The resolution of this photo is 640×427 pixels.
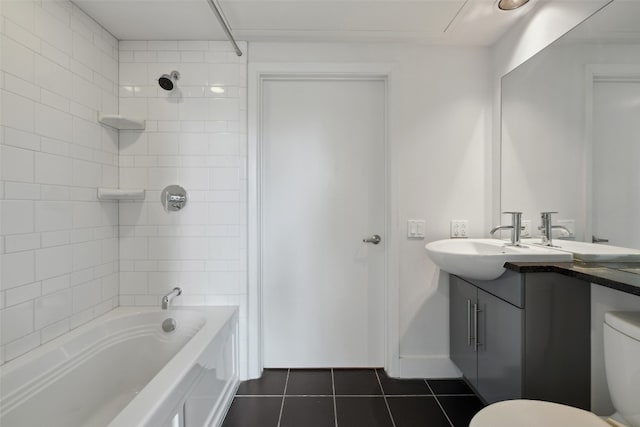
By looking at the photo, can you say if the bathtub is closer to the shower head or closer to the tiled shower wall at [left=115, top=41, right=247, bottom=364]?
the tiled shower wall at [left=115, top=41, right=247, bottom=364]

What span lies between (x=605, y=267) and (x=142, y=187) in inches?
100

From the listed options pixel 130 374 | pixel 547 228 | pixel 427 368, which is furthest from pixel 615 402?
pixel 130 374

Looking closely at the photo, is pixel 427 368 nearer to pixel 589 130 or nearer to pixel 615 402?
pixel 615 402

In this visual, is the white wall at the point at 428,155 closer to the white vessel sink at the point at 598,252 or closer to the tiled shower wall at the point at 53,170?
the white vessel sink at the point at 598,252

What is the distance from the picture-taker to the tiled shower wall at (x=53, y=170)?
4.15 feet

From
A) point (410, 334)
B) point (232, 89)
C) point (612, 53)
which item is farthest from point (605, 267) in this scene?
point (232, 89)

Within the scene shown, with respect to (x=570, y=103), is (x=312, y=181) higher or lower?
lower

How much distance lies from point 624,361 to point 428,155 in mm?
1369

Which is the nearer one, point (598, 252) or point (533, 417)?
point (533, 417)

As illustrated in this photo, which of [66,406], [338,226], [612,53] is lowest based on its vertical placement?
[66,406]

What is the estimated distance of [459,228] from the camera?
1.98 metres

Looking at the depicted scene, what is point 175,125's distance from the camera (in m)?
1.93

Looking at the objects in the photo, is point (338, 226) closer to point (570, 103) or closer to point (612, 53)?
point (570, 103)

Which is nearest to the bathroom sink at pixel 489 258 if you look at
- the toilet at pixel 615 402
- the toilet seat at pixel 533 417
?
the toilet at pixel 615 402
